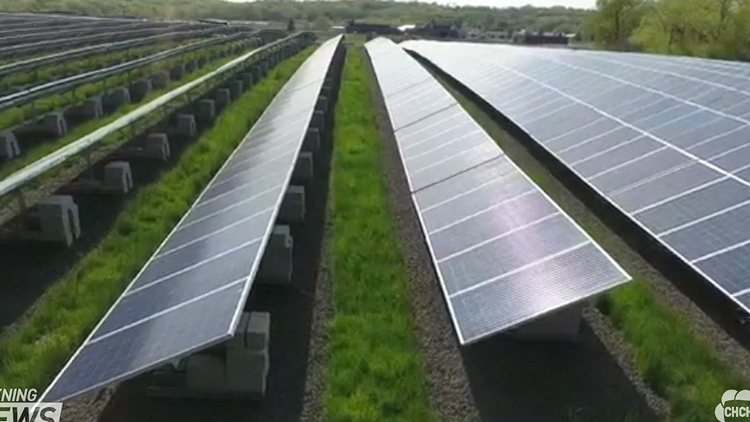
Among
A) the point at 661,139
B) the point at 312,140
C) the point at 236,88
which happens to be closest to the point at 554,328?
the point at 661,139

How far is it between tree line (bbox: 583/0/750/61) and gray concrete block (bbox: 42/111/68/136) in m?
42.3

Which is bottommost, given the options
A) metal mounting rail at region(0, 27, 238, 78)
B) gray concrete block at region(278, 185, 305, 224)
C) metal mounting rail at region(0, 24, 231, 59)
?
gray concrete block at region(278, 185, 305, 224)

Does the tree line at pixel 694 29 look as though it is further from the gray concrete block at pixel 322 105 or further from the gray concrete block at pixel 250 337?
the gray concrete block at pixel 250 337

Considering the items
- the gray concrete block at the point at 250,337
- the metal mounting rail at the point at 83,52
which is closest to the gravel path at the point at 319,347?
the gray concrete block at the point at 250,337

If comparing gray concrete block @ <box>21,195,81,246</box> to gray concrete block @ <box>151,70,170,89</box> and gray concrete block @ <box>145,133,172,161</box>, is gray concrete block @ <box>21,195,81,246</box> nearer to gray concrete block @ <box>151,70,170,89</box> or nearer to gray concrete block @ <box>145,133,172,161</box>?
gray concrete block @ <box>145,133,172,161</box>

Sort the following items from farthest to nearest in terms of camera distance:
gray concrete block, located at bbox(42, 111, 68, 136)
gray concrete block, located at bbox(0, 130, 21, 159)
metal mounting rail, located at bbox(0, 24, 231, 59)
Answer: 1. metal mounting rail, located at bbox(0, 24, 231, 59)
2. gray concrete block, located at bbox(42, 111, 68, 136)
3. gray concrete block, located at bbox(0, 130, 21, 159)

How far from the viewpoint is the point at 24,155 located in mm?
14594

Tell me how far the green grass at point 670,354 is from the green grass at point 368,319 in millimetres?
2448

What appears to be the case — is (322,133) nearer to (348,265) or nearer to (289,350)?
(348,265)

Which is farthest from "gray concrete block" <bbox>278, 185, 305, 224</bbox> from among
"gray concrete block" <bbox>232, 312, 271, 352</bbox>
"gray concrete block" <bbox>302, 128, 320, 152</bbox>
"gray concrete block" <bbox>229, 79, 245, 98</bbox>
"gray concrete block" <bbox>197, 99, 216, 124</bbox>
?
"gray concrete block" <bbox>229, 79, 245, 98</bbox>

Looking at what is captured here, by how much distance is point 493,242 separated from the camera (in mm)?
7809

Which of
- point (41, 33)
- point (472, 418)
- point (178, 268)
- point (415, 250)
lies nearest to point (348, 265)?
A: point (415, 250)

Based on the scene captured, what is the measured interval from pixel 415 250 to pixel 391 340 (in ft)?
9.42

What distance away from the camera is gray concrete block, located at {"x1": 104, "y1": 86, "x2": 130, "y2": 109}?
21078 millimetres
